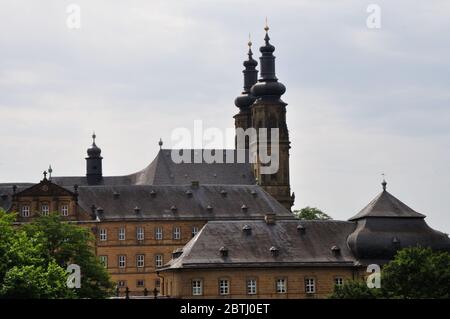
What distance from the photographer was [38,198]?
133375 mm

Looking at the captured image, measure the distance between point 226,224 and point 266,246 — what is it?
4303 mm

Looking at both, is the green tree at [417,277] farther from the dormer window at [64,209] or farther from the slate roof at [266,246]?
the dormer window at [64,209]

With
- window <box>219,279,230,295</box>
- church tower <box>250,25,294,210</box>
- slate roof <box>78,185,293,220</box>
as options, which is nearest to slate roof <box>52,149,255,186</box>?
church tower <box>250,25,294,210</box>

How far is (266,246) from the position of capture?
345 ft

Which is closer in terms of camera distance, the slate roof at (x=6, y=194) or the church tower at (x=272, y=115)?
the slate roof at (x=6, y=194)

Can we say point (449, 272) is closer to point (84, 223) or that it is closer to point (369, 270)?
point (369, 270)

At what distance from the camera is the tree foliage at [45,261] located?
73.1 metres

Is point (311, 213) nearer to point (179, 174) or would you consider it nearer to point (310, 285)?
point (179, 174)

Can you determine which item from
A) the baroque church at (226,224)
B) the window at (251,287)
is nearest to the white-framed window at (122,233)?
the baroque church at (226,224)

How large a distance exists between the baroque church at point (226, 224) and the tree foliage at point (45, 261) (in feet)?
20.5

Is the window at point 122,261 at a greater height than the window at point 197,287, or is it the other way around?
the window at point 122,261

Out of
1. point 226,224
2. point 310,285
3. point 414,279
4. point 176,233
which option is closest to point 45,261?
point 226,224

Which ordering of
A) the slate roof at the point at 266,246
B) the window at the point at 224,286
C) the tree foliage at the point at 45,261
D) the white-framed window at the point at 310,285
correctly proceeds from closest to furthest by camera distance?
the tree foliage at the point at 45,261 < the window at the point at 224,286 < the slate roof at the point at 266,246 < the white-framed window at the point at 310,285
